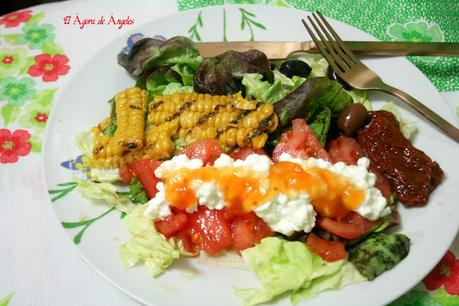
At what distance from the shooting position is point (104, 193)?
216 cm

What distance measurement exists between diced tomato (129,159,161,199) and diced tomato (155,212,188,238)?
156 mm

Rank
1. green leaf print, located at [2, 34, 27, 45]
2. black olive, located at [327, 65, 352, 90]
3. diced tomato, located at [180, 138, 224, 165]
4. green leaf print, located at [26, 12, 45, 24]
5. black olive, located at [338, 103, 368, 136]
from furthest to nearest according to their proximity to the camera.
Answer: green leaf print, located at [26, 12, 45, 24] < green leaf print, located at [2, 34, 27, 45] < black olive, located at [327, 65, 352, 90] < black olive, located at [338, 103, 368, 136] < diced tomato, located at [180, 138, 224, 165]

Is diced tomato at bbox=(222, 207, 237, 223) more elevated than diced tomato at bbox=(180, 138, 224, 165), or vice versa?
diced tomato at bbox=(180, 138, 224, 165)

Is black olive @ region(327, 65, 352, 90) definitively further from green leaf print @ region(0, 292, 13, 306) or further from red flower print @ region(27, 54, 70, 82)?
green leaf print @ region(0, 292, 13, 306)

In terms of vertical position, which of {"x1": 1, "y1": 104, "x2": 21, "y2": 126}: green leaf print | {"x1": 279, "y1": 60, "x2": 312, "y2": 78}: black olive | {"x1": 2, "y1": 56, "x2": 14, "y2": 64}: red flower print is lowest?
{"x1": 1, "y1": 104, "x2": 21, "y2": 126}: green leaf print

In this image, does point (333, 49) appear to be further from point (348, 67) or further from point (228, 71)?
point (228, 71)

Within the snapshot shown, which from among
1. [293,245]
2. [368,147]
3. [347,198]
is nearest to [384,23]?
[368,147]

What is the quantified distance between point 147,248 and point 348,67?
1411mm

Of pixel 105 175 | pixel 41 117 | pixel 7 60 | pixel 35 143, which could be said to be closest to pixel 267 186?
pixel 105 175

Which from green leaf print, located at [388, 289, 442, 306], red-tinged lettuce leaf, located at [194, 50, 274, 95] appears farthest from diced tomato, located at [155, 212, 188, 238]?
green leaf print, located at [388, 289, 442, 306]

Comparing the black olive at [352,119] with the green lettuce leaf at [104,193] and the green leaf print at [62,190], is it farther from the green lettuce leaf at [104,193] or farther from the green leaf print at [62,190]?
the green leaf print at [62,190]

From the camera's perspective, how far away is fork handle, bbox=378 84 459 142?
7.41 ft

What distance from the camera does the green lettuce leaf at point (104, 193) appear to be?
7.05 feet

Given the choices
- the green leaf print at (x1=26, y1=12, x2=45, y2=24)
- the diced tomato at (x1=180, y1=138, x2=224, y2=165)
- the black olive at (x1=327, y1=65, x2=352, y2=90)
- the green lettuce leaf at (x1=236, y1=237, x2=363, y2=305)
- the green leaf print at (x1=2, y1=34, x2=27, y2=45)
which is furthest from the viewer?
the green leaf print at (x1=26, y1=12, x2=45, y2=24)
